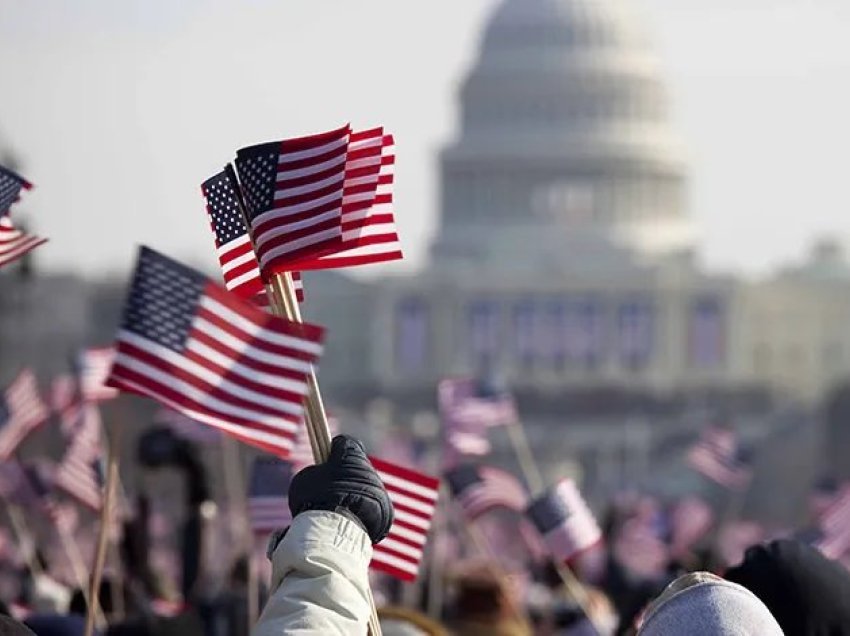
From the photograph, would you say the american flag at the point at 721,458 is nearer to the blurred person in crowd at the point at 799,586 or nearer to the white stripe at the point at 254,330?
the white stripe at the point at 254,330

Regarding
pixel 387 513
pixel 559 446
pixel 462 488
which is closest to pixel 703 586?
pixel 387 513

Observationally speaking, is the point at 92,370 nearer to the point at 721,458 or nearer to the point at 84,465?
the point at 84,465

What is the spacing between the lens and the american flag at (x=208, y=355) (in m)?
10.1

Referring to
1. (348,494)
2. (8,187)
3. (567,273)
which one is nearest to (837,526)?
(8,187)

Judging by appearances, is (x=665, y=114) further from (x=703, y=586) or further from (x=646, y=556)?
(x=703, y=586)

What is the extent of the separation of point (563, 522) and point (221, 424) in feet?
25.9

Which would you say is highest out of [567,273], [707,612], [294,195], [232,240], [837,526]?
[294,195]

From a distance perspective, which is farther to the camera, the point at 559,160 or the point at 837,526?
the point at 559,160

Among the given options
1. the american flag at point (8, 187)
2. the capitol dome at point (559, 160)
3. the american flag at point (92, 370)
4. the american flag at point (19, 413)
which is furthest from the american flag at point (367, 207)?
the capitol dome at point (559, 160)

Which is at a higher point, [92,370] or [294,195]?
[294,195]

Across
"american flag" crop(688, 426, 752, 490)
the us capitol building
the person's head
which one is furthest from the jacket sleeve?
the us capitol building

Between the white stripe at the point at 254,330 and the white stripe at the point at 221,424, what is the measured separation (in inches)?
7.7

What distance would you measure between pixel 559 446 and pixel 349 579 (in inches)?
5318

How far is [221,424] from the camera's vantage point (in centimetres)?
1019
